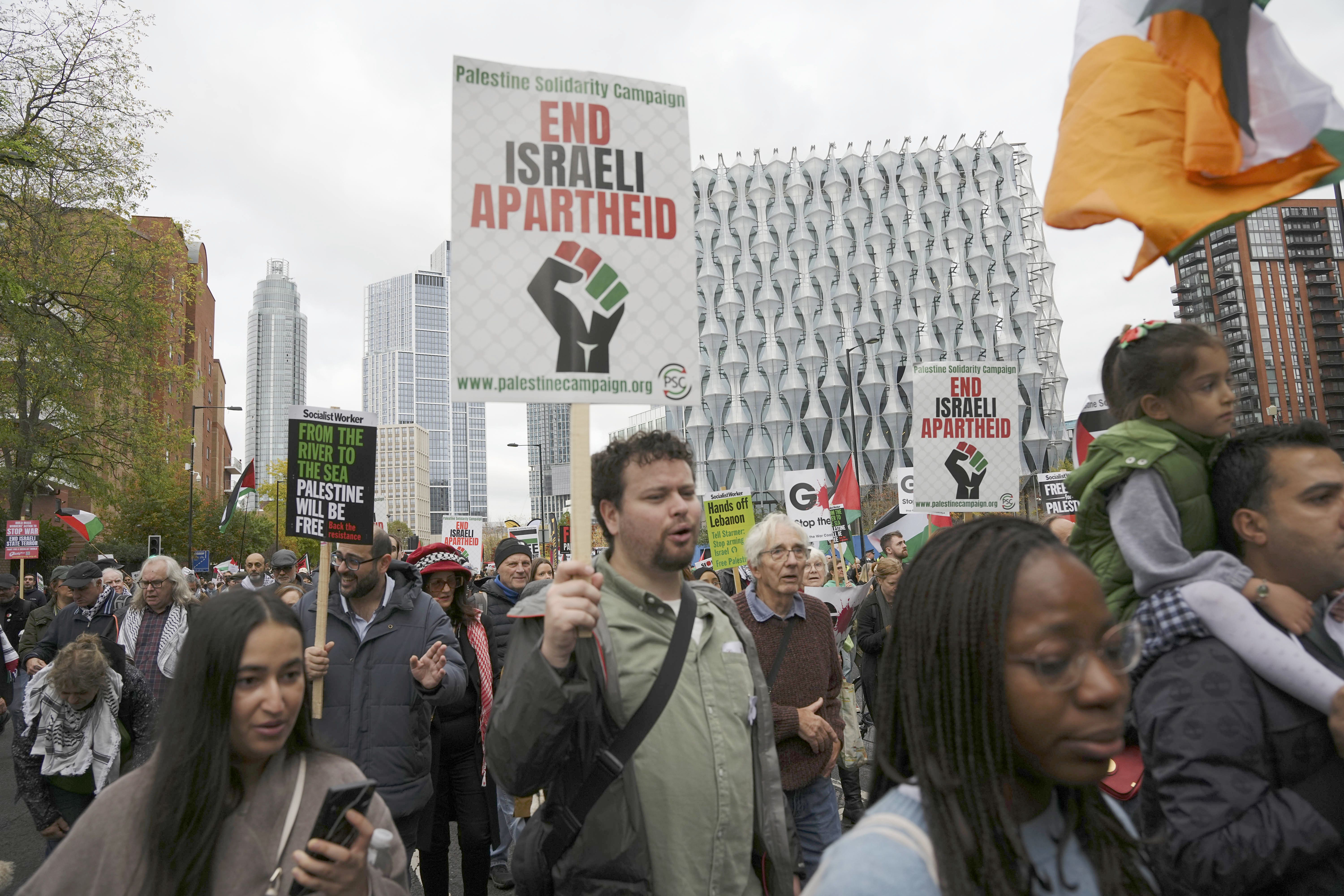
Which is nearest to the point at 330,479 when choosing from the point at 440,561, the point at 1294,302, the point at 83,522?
the point at 440,561

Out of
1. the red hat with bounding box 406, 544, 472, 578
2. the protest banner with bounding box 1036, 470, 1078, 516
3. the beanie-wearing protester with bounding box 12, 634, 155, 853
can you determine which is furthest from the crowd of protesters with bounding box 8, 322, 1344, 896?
the protest banner with bounding box 1036, 470, 1078, 516

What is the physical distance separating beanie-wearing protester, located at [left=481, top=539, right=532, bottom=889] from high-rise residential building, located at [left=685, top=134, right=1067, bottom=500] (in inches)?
3029

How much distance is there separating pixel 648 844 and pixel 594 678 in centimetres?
54

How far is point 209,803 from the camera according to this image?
7.17ft

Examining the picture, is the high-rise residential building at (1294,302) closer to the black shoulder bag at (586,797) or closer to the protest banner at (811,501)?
the protest banner at (811,501)

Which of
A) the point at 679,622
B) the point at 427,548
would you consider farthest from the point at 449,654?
the point at 679,622

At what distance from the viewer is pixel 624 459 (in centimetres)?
312

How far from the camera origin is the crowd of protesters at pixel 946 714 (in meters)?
1.39

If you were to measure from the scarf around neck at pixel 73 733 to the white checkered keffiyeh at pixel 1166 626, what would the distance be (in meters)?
5.74

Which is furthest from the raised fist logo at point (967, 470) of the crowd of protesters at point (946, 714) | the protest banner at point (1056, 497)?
the crowd of protesters at point (946, 714)

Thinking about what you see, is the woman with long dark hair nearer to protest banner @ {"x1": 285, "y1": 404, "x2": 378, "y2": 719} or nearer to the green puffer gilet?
the green puffer gilet

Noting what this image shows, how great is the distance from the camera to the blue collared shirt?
500 centimetres

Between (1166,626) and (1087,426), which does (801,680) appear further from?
(1087,426)

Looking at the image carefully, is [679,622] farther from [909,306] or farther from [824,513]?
[909,306]
